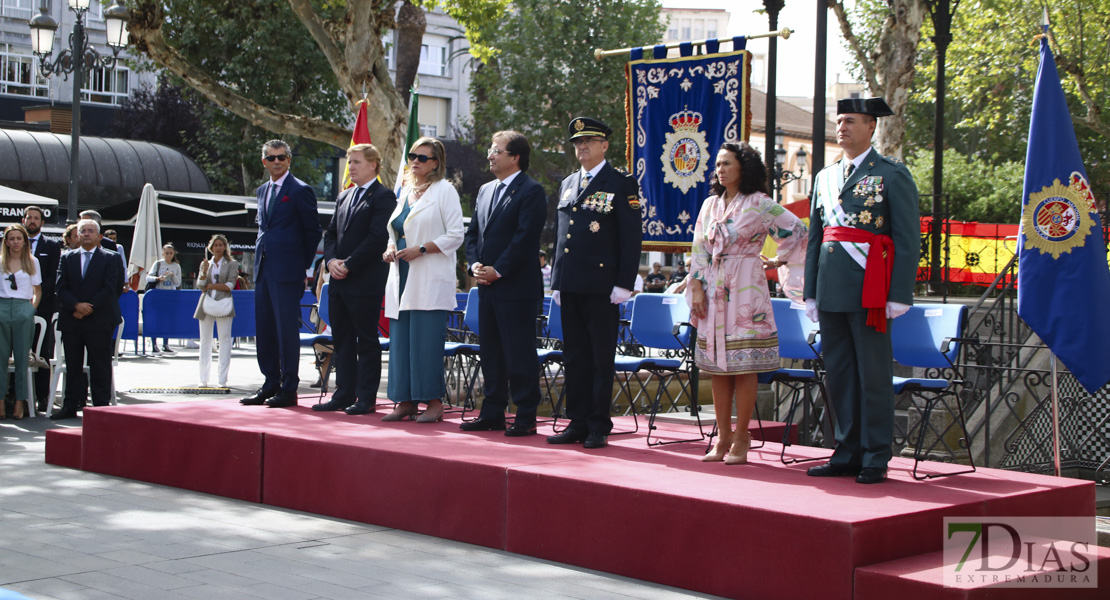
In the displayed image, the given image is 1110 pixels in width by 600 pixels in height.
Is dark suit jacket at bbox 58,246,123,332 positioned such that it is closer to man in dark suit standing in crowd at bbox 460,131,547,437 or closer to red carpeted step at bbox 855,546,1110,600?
man in dark suit standing in crowd at bbox 460,131,547,437

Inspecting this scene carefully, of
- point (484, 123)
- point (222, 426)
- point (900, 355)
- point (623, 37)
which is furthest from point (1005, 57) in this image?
point (222, 426)

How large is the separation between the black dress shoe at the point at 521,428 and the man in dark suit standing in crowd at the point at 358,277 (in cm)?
134

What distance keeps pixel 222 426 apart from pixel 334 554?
1890 millimetres

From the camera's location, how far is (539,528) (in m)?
5.54

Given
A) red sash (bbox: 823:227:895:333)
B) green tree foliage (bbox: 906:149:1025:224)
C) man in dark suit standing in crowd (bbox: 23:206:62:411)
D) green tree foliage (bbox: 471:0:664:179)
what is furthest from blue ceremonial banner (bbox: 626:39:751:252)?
green tree foliage (bbox: 471:0:664:179)

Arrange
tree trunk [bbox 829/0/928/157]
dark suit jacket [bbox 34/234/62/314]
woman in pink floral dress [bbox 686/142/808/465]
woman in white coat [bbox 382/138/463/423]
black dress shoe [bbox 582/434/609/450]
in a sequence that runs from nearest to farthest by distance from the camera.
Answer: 1. woman in pink floral dress [bbox 686/142/808/465]
2. black dress shoe [bbox 582/434/609/450]
3. woman in white coat [bbox 382/138/463/423]
4. dark suit jacket [bbox 34/234/62/314]
5. tree trunk [bbox 829/0/928/157]

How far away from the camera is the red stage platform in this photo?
459 cm

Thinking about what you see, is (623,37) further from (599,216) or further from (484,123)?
(599,216)

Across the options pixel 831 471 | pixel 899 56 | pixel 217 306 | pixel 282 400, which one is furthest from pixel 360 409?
pixel 899 56

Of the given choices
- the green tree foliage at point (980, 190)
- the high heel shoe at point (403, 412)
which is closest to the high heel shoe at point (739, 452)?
the high heel shoe at point (403, 412)

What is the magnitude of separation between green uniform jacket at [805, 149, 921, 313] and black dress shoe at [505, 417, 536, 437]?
210 cm

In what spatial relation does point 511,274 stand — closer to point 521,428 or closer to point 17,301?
point 521,428

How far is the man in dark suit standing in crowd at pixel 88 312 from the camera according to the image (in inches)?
410

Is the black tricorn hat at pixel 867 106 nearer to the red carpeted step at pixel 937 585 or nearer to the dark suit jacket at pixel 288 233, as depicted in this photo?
the red carpeted step at pixel 937 585
